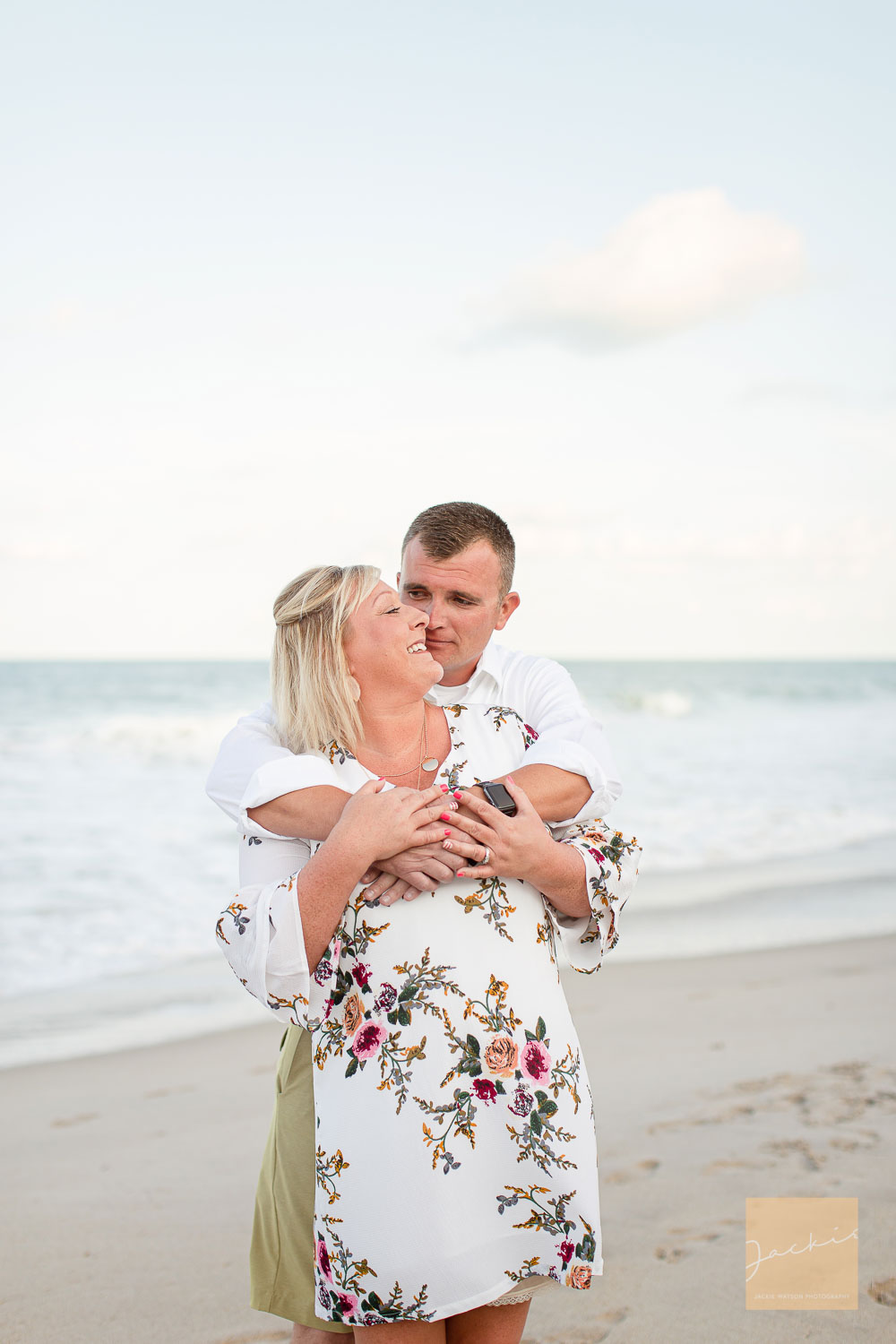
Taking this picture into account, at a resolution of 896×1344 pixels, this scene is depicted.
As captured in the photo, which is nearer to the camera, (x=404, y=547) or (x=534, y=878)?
(x=534, y=878)

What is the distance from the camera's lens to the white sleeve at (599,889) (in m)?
2.12

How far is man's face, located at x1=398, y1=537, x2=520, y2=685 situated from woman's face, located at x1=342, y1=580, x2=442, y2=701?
72cm

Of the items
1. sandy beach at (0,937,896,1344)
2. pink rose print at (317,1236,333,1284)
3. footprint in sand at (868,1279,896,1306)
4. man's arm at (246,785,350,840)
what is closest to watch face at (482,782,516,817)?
man's arm at (246,785,350,840)

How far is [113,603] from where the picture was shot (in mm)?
36969

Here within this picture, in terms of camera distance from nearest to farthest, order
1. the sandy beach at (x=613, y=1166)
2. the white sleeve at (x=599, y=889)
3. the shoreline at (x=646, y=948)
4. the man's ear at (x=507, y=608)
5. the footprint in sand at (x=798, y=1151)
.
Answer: the white sleeve at (x=599, y=889), the man's ear at (x=507, y=608), the sandy beach at (x=613, y=1166), the footprint in sand at (x=798, y=1151), the shoreline at (x=646, y=948)

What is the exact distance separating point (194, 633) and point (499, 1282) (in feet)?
119

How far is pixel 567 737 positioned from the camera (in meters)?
2.38

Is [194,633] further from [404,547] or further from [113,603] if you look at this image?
[404,547]

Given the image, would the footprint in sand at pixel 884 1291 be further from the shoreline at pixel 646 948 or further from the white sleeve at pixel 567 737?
the shoreline at pixel 646 948

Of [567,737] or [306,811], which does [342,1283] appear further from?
[567,737]

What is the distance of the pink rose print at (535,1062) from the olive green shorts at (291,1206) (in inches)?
21.4

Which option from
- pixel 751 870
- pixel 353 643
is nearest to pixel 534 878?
pixel 353 643

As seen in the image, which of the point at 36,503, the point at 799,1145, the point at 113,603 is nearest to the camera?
the point at 799,1145

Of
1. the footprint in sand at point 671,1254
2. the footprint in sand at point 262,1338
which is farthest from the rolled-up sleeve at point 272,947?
the footprint in sand at point 671,1254
